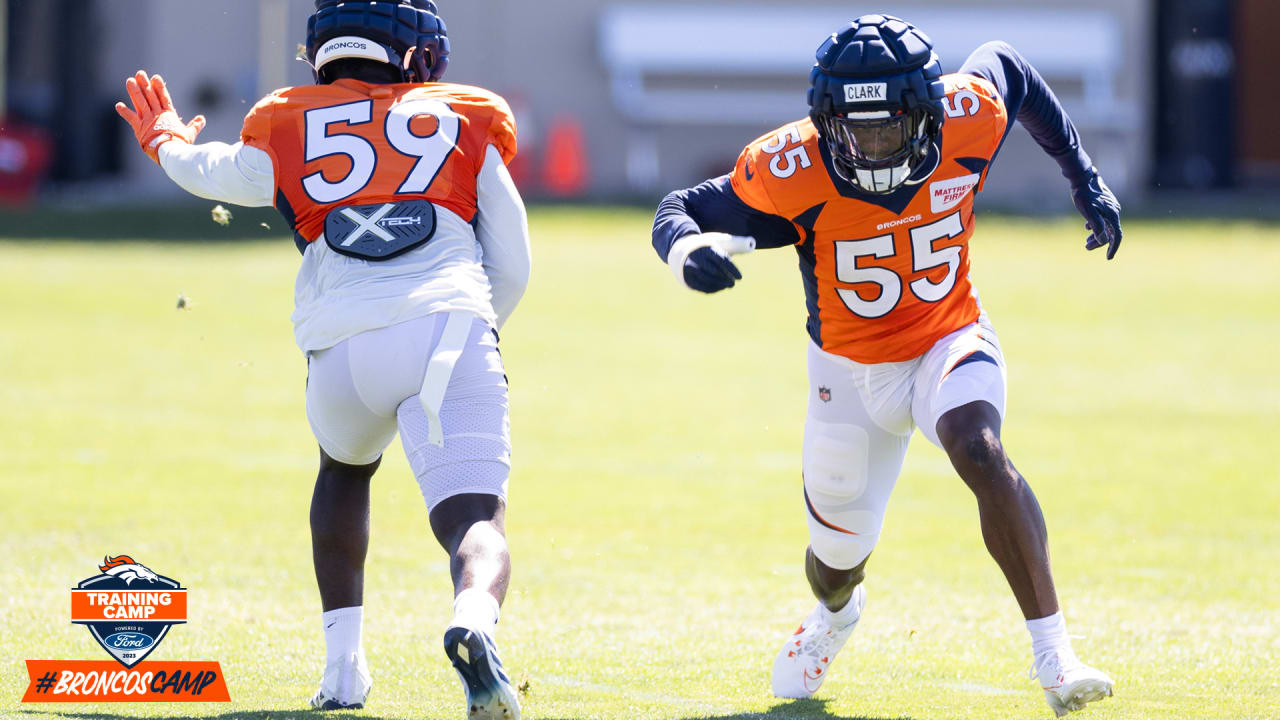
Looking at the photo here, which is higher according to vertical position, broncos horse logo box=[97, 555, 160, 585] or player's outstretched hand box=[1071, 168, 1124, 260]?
player's outstretched hand box=[1071, 168, 1124, 260]

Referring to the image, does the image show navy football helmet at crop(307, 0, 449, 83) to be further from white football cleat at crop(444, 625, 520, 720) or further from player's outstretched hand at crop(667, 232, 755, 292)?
white football cleat at crop(444, 625, 520, 720)

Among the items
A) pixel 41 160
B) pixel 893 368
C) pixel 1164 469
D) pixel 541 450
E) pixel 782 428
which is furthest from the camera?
pixel 41 160

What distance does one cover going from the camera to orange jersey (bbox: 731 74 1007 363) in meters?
4.59

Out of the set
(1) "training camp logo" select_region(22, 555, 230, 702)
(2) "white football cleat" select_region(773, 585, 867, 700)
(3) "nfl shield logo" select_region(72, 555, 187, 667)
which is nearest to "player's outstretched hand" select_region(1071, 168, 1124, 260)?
(2) "white football cleat" select_region(773, 585, 867, 700)

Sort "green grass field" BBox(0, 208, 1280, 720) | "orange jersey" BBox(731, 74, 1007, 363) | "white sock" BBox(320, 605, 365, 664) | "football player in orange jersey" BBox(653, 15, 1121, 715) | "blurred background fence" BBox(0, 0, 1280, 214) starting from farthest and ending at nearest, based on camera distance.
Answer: "blurred background fence" BBox(0, 0, 1280, 214) < "green grass field" BBox(0, 208, 1280, 720) < "orange jersey" BBox(731, 74, 1007, 363) < "white sock" BBox(320, 605, 365, 664) < "football player in orange jersey" BBox(653, 15, 1121, 715)

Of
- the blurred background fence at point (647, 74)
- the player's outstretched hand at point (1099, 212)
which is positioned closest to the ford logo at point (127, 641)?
the player's outstretched hand at point (1099, 212)

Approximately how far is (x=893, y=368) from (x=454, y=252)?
135 cm

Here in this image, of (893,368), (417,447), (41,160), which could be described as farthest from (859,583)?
(41,160)

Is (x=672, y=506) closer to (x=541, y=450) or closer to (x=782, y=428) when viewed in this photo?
(x=541, y=450)

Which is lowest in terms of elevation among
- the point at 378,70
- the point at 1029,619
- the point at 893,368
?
the point at 1029,619

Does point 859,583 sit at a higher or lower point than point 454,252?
lower

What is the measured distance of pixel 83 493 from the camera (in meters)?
7.90

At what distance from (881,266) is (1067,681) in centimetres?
129

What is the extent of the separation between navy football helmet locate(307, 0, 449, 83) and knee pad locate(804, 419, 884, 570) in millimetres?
1573
